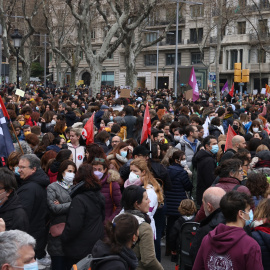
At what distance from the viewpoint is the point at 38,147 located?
8.30 metres

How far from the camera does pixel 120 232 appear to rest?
389 cm

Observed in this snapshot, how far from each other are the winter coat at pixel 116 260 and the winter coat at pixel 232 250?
1.81 feet

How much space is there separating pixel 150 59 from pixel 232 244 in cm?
6086

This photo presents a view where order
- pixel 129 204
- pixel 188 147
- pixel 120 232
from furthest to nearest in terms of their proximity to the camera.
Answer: pixel 188 147
pixel 129 204
pixel 120 232

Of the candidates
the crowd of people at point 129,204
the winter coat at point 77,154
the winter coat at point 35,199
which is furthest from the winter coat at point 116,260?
the winter coat at point 77,154

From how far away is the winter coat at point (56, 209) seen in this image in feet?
19.0

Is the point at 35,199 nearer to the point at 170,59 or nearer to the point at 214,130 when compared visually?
the point at 214,130

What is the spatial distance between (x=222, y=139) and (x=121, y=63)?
191 feet

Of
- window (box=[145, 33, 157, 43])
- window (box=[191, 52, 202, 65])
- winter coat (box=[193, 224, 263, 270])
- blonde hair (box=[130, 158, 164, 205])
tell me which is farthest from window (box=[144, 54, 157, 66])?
winter coat (box=[193, 224, 263, 270])

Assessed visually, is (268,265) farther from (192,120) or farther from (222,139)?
(192,120)

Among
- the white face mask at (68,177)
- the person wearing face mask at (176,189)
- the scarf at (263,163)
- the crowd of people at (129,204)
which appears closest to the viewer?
the crowd of people at (129,204)

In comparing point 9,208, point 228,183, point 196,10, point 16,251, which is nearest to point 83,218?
point 9,208

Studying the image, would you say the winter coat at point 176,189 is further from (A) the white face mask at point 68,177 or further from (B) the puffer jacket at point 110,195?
(A) the white face mask at point 68,177

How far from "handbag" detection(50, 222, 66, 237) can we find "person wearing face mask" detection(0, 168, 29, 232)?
113 centimetres
